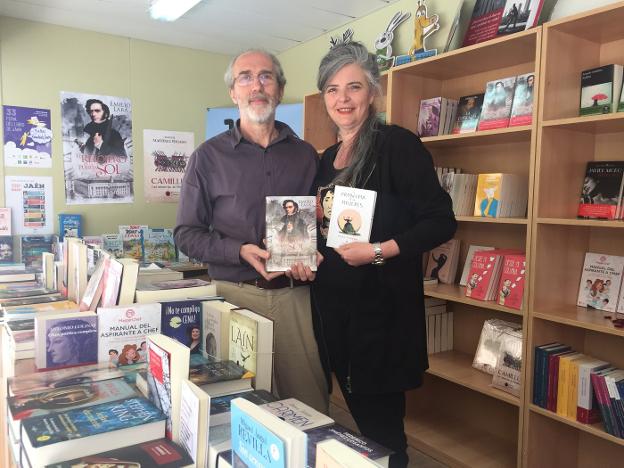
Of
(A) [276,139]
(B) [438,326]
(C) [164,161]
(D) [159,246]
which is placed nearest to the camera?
(A) [276,139]

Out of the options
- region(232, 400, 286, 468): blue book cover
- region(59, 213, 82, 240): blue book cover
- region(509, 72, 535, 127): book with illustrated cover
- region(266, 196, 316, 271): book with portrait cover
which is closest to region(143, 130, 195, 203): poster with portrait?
region(59, 213, 82, 240): blue book cover

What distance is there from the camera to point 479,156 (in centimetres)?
294

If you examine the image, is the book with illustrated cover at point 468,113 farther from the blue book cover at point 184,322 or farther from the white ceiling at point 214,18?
the blue book cover at point 184,322

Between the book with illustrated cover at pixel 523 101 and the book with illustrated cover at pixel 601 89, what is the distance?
21cm

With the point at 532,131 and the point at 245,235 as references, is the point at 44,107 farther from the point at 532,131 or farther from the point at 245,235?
the point at 532,131

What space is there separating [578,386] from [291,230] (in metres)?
1.49

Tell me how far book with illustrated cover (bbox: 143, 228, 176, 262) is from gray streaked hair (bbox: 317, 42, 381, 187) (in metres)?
3.01

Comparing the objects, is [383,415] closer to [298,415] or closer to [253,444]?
[298,415]

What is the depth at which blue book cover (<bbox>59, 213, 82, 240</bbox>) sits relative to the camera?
156 inches

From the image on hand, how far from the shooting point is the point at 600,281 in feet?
7.68

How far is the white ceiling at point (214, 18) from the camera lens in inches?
138

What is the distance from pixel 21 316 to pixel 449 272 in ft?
7.12

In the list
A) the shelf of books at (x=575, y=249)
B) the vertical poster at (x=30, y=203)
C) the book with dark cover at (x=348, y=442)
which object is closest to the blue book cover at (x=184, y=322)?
the book with dark cover at (x=348, y=442)

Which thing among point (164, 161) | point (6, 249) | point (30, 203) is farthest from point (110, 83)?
point (6, 249)
